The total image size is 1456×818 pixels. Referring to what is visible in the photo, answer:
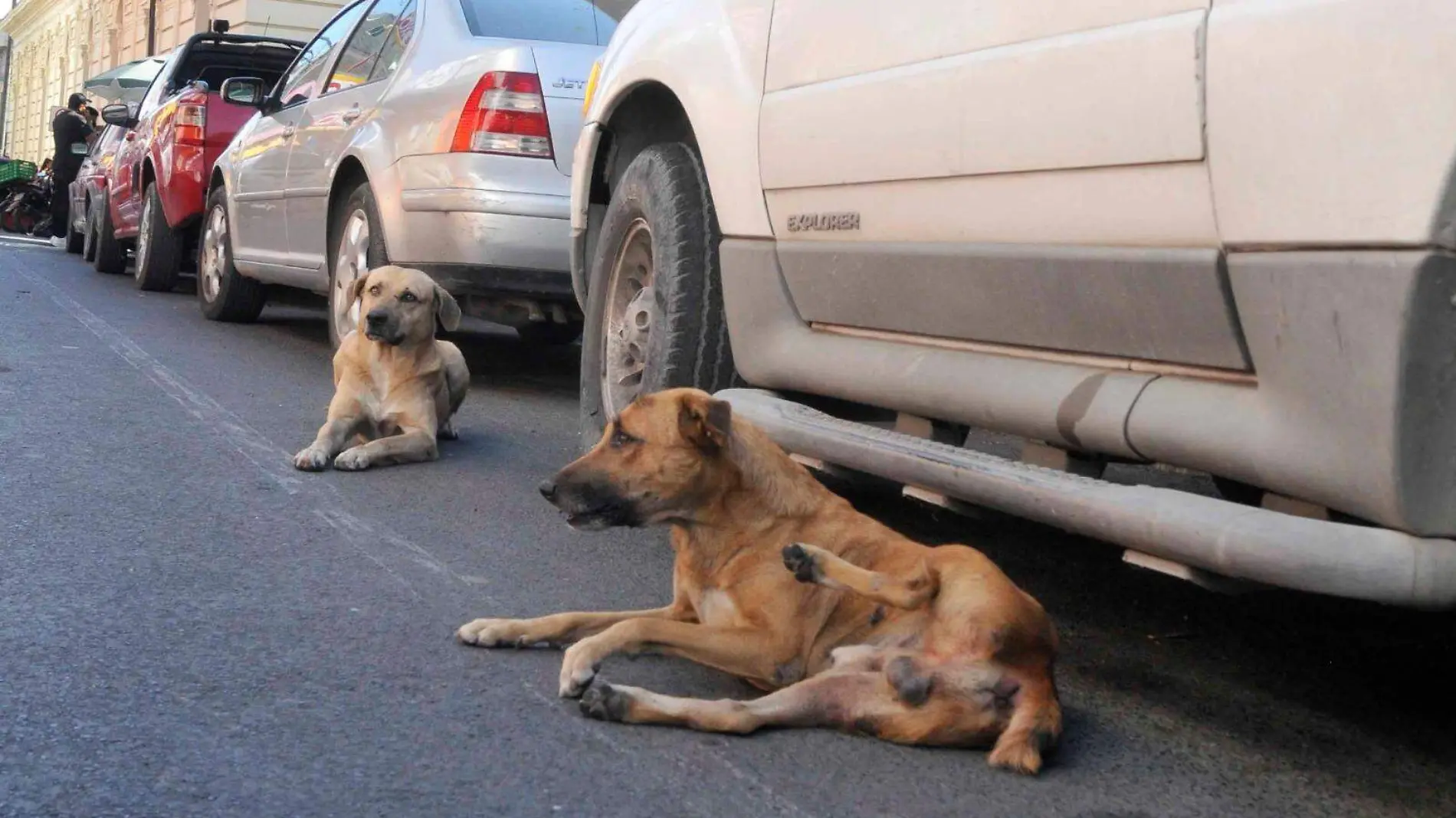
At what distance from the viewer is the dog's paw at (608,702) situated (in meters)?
3.08

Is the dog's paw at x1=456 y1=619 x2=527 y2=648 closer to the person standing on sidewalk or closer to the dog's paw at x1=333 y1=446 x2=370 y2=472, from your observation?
the dog's paw at x1=333 y1=446 x2=370 y2=472

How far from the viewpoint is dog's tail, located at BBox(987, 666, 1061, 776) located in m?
2.93

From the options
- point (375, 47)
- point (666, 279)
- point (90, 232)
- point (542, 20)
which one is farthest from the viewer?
point (90, 232)

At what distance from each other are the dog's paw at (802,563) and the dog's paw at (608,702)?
1.38ft

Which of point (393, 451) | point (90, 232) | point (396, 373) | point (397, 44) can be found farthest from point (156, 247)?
point (393, 451)

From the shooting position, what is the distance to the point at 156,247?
44.1ft

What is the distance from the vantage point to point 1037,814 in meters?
2.77

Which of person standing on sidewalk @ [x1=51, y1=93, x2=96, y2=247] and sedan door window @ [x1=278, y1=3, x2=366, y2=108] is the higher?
sedan door window @ [x1=278, y1=3, x2=366, y2=108]

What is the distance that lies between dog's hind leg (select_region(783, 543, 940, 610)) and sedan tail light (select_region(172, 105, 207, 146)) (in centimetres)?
1020

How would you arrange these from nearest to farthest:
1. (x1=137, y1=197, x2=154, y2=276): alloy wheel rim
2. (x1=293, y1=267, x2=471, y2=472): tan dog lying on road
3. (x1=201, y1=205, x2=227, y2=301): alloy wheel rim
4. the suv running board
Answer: the suv running board < (x1=293, y1=267, x2=471, y2=472): tan dog lying on road < (x1=201, y1=205, x2=227, y2=301): alloy wheel rim < (x1=137, y1=197, x2=154, y2=276): alloy wheel rim

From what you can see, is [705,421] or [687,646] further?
[705,421]

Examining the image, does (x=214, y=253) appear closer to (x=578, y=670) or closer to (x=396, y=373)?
(x=396, y=373)

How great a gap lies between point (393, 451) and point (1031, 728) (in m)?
3.69

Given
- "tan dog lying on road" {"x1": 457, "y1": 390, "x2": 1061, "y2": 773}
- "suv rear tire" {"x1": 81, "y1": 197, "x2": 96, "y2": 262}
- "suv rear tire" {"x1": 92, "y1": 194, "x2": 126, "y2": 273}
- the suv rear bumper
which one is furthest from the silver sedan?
"suv rear tire" {"x1": 81, "y1": 197, "x2": 96, "y2": 262}
